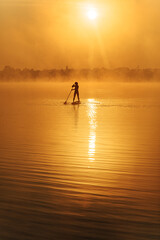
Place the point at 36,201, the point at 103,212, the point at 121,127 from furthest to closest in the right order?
the point at 121,127 < the point at 36,201 < the point at 103,212

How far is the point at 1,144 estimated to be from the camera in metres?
9.62

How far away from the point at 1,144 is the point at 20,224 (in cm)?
544

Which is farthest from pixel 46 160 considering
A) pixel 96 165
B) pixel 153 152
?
pixel 153 152

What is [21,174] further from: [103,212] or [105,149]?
[105,149]

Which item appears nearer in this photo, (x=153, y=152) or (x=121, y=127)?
(x=153, y=152)

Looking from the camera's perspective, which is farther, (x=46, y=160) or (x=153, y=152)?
(x=153, y=152)

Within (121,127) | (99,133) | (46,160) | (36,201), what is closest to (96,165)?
(46,160)

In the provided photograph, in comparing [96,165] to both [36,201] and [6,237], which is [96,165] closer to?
[36,201]

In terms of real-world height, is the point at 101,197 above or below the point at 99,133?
below

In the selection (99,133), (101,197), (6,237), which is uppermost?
(99,133)

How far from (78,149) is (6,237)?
4958mm

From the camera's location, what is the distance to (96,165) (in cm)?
726

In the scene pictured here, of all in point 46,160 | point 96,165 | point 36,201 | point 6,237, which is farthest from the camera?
point 46,160

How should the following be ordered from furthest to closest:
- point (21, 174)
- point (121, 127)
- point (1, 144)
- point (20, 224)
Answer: point (121, 127) → point (1, 144) → point (21, 174) → point (20, 224)
